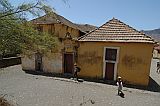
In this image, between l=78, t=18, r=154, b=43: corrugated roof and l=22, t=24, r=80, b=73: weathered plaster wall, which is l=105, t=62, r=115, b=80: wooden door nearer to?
l=78, t=18, r=154, b=43: corrugated roof

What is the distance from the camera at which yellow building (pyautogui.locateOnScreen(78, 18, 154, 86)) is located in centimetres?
1599

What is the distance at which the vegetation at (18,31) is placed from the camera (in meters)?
6.44

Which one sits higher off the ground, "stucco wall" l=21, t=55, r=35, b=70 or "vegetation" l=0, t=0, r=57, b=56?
"vegetation" l=0, t=0, r=57, b=56

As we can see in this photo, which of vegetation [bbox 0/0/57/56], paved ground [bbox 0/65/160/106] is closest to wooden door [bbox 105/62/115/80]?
paved ground [bbox 0/65/160/106]

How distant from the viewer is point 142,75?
16062 millimetres

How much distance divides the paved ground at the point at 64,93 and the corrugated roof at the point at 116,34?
12.9 feet

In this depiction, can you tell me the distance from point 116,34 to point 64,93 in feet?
23.5

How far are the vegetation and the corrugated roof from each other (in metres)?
10.4

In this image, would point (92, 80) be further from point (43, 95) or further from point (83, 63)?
point (43, 95)

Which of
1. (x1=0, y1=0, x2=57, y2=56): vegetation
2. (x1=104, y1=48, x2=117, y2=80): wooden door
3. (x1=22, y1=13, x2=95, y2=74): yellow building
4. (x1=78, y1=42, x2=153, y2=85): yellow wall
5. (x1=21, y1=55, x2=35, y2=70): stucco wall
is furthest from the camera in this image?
(x1=21, y1=55, x2=35, y2=70): stucco wall

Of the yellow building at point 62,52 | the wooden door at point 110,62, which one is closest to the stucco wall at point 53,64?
the yellow building at point 62,52

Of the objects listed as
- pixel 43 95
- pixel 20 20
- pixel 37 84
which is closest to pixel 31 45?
pixel 20 20

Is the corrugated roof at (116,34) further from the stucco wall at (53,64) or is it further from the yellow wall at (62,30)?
the stucco wall at (53,64)

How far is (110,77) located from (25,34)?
11760 mm
